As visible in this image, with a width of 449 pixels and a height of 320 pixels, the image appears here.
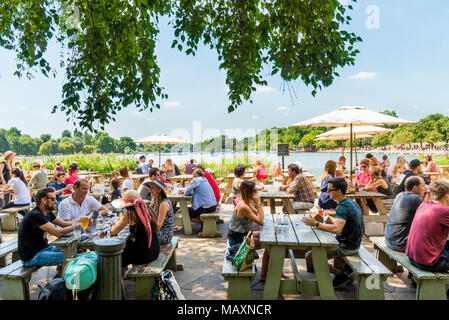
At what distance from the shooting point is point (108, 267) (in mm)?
2754

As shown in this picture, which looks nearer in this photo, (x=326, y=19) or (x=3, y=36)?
(x=326, y=19)

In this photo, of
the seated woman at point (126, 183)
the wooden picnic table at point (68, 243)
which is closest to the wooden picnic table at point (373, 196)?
the wooden picnic table at point (68, 243)

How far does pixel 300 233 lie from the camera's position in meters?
3.26

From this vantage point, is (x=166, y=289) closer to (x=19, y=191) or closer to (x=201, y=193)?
(x=201, y=193)

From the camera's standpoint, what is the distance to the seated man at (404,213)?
3455mm

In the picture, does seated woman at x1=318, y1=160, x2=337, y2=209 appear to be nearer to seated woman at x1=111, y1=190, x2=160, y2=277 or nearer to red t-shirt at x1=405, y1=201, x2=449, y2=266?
red t-shirt at x1=405, y1=201, x2=449, y2=266

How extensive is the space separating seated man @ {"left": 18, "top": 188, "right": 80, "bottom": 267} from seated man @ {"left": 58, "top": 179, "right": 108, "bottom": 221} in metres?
0.66

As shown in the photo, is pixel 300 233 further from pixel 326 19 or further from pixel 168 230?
pixel 326 19

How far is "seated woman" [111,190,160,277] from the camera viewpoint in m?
3.09

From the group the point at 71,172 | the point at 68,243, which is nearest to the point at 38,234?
the point at 68,243

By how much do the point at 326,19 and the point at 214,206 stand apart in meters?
3.62

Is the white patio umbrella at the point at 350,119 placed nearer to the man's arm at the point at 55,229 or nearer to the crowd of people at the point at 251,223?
the crowd of people at the point at 251,223

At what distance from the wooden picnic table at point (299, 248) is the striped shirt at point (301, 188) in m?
2.66
